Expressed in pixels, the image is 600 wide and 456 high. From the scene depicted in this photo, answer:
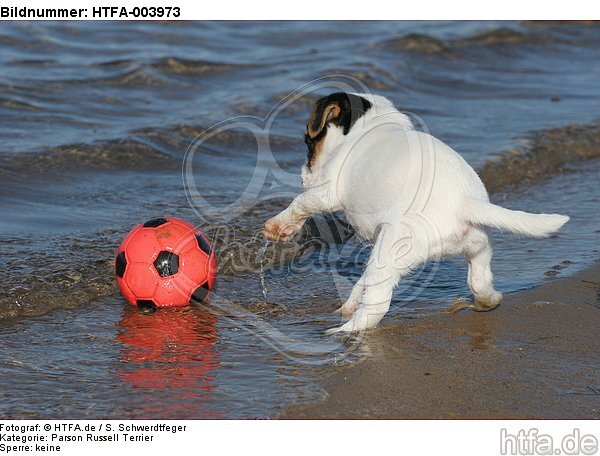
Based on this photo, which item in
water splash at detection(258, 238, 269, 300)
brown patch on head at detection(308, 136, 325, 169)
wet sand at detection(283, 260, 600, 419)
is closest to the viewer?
wet sand at detection(283, 260, 600, 419)

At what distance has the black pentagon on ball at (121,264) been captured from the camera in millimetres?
5812

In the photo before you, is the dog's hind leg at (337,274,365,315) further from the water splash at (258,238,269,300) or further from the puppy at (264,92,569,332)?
the water splash at (258,238,269,300)

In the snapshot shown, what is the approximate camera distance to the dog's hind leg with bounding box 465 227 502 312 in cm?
536

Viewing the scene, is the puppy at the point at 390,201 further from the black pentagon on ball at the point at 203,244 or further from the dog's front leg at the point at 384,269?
the black pentagon on ball at the point at 203,244

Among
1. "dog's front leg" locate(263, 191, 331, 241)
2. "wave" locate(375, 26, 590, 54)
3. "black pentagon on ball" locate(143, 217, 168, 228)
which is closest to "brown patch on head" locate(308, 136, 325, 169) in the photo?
"dog's front leg" locate(263, 191, 331, 241)

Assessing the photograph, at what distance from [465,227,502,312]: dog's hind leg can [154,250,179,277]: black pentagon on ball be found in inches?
70.7

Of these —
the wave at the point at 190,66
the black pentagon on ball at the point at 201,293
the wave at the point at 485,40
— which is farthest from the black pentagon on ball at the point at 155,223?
the wave at the point at 485,40

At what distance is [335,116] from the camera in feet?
19.7

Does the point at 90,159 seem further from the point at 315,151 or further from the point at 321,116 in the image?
the point at 321,116

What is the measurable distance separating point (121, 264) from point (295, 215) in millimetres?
1146

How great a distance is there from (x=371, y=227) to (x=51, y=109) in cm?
648
